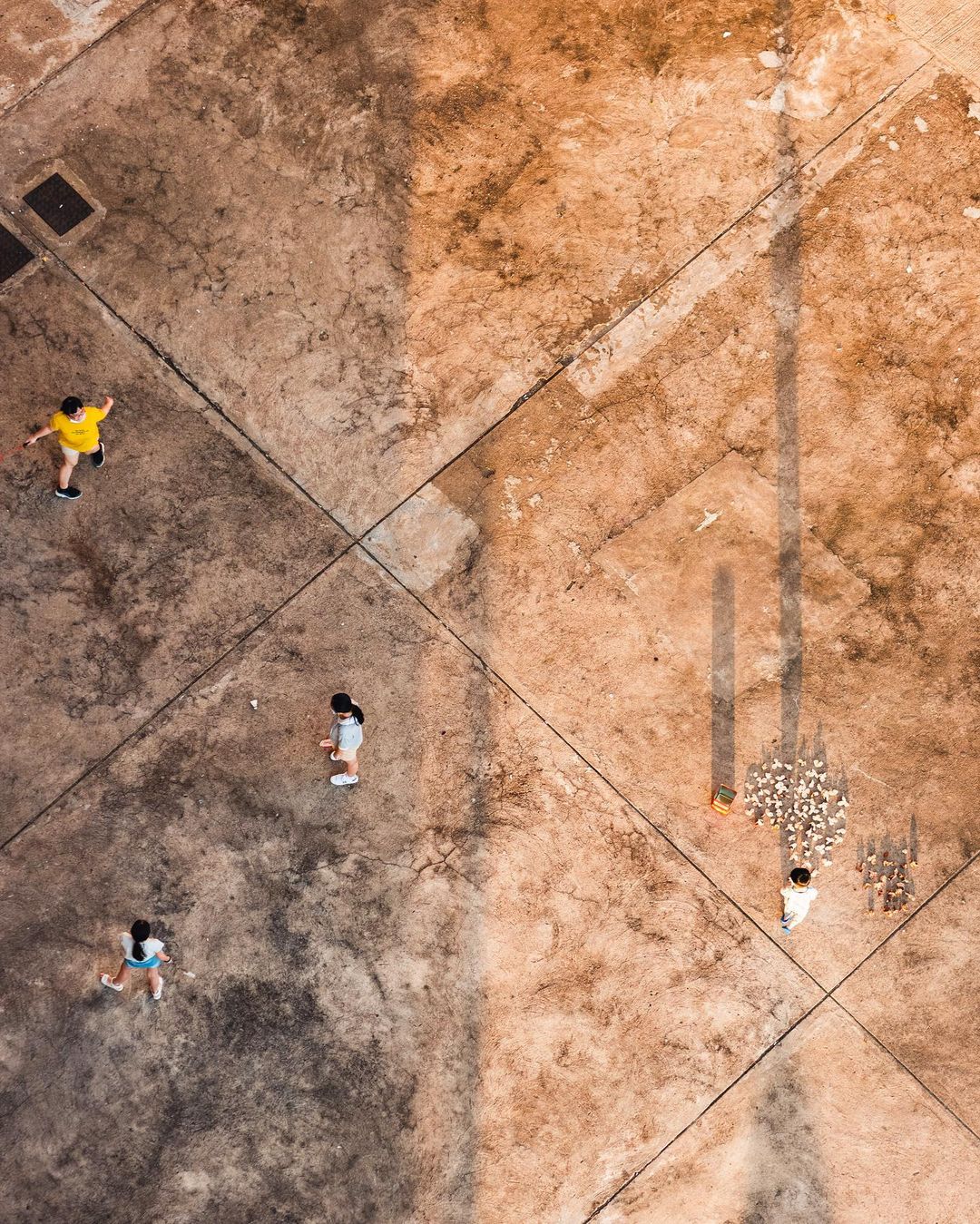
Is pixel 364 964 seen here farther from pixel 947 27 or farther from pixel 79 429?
pixel 947 27

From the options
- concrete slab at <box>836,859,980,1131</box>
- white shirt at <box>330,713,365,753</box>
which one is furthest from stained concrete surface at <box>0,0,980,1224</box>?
white shirt at <box>330,713,365,753</box>

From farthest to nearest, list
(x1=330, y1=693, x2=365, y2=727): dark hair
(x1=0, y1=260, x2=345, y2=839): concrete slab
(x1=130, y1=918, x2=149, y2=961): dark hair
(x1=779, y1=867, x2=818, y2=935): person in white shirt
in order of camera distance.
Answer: (x1=779, y1=867, x2=818, y2=935): person in white shirt, (x1=0, y1=260, x2=345, y2=839): concrete slab, (x1=330, y1=693, x2=365, y2=727): dark hair, (x1=130, y1=918, x2=149, y2=961): dark hair

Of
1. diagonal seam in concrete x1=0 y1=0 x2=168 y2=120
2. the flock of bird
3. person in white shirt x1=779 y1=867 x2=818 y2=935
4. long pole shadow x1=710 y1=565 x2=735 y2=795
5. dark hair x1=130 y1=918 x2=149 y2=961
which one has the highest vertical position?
diagonal seam in concrete x1=0 y1=0 x2=168 y2=120

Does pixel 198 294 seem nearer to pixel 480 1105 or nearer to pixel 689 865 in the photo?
pixel 689 865

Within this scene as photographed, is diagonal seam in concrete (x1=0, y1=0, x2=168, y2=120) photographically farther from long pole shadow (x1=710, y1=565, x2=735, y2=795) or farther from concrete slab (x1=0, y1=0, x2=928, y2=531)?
long pole shadow (x1=710, y1=565, x2=735, y2=795)

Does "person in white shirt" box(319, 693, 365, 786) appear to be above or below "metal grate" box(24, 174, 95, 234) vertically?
below

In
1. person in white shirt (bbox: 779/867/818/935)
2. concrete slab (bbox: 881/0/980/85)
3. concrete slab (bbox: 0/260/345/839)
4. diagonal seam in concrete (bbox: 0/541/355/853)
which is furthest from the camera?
concrete slab (bbox: 881/0/980/85)

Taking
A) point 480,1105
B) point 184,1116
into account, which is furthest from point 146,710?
point 480,1105
